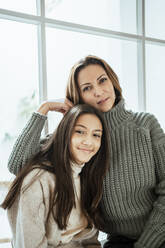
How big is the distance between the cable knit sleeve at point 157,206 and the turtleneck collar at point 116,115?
0.50 feet

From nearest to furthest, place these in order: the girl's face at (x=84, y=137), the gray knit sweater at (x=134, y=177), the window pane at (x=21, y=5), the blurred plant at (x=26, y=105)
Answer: the girl's face at (x=84, y=137) < the gray knit sweater at (x=134, y=177) < the window pane at (x=21, y=5) < the blurred plant at (x=26, y=105)

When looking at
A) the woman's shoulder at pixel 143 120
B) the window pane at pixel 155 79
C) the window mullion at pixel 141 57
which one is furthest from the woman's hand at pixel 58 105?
the window pane at pixel 155 79

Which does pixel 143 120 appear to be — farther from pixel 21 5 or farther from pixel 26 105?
pixel 21 5

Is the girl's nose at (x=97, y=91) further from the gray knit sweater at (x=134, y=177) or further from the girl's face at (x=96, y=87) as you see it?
the gray knit sweater at (x=134, y=177)

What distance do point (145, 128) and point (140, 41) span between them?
1.13 metres

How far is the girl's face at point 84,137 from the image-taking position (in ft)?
3.62

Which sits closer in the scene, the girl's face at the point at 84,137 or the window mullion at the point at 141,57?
the girl's face at the point at 84,137

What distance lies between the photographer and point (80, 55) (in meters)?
1.92

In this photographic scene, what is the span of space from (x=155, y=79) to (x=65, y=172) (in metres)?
1.60

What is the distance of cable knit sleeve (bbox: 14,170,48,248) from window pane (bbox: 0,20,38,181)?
0.65 metres

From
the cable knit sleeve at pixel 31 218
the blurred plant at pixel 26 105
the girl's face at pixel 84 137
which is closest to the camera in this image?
the cable knit sleeve at pixel 31 218

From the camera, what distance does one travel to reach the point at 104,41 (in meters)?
2.03

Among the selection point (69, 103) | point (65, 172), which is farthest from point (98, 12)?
point (65, 172)

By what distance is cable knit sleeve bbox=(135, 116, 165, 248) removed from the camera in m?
1.16
